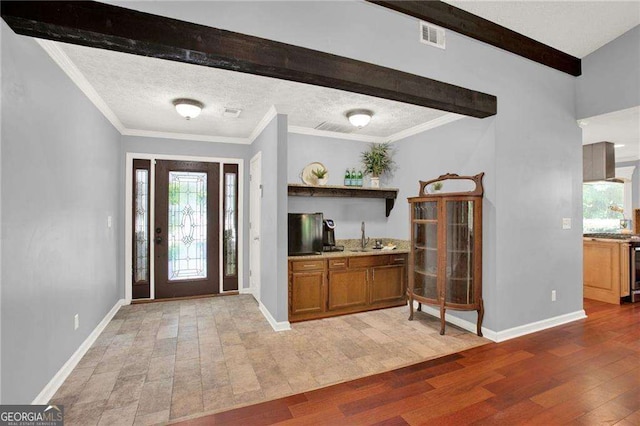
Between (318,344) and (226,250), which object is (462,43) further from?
(226,250)

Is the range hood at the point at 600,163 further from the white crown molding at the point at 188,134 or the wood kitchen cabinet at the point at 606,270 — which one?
the white crown molding at the point at 188,134

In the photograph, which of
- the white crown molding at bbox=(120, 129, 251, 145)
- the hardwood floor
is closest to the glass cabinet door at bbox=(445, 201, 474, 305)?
the hardwood floor

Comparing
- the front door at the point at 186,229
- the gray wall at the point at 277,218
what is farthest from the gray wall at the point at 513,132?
the front door at the point at 186,229

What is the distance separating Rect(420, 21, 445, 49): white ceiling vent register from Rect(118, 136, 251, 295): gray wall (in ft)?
11.1

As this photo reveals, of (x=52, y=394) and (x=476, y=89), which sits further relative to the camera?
(x=476, y=89)

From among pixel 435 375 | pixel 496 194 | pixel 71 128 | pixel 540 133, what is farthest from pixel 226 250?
pixel 540 133

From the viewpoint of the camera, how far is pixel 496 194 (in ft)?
11.1

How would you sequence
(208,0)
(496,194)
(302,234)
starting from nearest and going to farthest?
(208,0), (496,194), (302,234)

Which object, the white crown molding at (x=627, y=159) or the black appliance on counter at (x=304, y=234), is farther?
the white crown molding at (x=627, y=159)

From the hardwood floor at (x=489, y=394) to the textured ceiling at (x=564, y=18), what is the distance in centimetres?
338

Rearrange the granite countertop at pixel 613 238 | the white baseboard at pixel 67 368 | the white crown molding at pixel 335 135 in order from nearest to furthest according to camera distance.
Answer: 1. the white baseboard at pixel 67 368
2. the granite countertop at pixel 613 238
3. the white crown molding at pixel 335 135

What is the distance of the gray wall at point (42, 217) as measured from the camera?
188cm

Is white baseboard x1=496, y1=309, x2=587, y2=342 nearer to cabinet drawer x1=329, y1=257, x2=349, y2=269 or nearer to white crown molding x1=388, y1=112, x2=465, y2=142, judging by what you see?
cabinet drawer x1=329, y1=257, x2=349, y2=269

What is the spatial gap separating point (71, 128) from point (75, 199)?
0.65 meters
